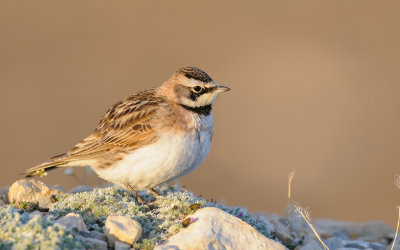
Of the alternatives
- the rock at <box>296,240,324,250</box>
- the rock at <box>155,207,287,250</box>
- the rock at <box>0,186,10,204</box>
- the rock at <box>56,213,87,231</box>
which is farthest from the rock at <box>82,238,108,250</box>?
the rock at <box>296,240,324,250</box>

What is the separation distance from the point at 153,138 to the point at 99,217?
1.56m

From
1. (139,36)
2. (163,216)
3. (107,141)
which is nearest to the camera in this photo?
(163,216)

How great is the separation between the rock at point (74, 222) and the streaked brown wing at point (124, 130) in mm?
2054

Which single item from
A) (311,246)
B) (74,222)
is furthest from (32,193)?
(311,246)

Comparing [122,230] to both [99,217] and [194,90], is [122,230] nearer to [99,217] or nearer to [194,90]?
[99,217]

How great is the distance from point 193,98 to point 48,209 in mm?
2578

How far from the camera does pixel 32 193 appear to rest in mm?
8938

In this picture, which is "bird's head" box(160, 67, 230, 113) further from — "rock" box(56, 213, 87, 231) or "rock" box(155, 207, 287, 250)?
"rock" box(56, 213, 87, 231)

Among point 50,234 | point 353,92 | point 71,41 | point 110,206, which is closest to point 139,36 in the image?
point 71,41

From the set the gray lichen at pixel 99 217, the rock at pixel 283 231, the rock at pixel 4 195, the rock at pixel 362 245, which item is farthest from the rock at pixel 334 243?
the rock at pixel 4 195

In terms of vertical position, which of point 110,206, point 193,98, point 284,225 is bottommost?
point 284,225

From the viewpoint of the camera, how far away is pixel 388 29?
968 inches

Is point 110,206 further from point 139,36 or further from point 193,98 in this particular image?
point 139,36

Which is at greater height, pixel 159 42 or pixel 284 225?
pixel 159 42
